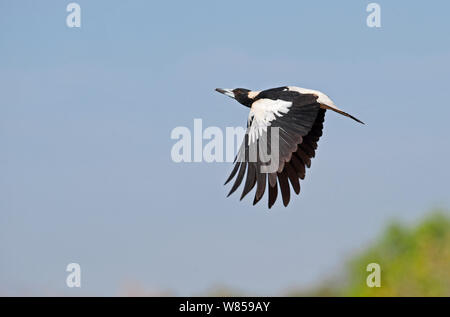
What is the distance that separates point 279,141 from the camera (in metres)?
6.72

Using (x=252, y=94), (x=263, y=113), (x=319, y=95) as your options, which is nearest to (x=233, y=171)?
(x=263, y=113)

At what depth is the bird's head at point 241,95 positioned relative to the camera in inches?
Result: 331

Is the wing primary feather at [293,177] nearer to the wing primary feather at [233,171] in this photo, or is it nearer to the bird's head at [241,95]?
the wing primary feather at [233,171]

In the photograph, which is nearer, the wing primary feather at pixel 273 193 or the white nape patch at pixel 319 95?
the wing primary feather at pixel 273 193

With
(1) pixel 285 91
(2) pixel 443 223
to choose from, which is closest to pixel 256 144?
(1) pixel 285 91

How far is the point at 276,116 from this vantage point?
23.1 ft

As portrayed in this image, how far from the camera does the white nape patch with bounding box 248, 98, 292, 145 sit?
693cm

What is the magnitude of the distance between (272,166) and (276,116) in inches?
24.1

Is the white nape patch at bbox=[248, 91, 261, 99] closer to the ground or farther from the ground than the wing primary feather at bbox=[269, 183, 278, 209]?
farther from the ground

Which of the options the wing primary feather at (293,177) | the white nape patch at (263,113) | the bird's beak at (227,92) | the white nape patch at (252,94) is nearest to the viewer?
the white nape patch at (263,113)

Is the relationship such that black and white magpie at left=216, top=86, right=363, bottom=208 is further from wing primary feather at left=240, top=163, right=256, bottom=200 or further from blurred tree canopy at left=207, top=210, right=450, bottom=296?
blurred tree canopy at left=207, top=210, right=450, bottom=296

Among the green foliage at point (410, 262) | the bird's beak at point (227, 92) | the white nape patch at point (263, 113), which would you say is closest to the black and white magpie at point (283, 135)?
the white nape patch at point (263, 113)

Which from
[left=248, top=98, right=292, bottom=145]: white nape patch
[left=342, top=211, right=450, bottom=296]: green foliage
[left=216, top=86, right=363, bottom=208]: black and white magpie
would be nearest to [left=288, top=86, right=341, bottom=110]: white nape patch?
[left=216, top=86, right=363, bottom=208]: black and white magpie
